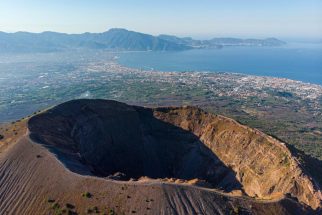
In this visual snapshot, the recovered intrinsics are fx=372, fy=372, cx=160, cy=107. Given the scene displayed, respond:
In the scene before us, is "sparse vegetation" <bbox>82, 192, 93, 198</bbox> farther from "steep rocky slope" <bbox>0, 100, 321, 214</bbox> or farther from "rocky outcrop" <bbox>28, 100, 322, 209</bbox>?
"rocky outcrop" <bbox>28, 100, 322, 209</bbox>

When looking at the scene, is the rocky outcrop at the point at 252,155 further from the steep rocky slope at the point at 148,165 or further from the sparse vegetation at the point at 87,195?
the sparse vegetation at the point at 87,195

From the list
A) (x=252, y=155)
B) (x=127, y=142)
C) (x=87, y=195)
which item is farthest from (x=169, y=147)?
(x=87, y=195)

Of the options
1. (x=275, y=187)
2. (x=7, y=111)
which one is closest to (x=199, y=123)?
(x=275, y=187)

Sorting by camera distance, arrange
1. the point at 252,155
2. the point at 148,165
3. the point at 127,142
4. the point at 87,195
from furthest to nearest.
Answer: the point at 127,142
the point at 148,165
the point at 252,155
the point at 87,195

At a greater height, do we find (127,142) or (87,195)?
(87,195)

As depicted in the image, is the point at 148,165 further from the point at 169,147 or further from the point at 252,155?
the point at 252,155

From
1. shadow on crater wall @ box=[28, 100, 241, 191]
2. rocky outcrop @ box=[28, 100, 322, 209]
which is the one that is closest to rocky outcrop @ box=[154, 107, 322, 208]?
rocky outcrop @ box=[28, 100, 322, 209]
